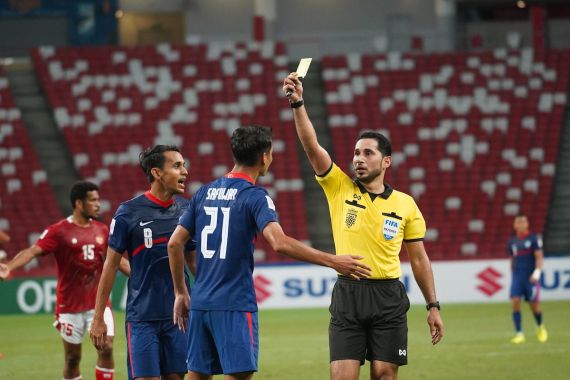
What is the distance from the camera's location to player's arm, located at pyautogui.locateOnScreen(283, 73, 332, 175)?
762 cm

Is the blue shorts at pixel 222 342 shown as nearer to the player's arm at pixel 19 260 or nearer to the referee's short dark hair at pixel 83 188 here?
the player's arm at pixel 19 260

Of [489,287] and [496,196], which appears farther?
[496,196]

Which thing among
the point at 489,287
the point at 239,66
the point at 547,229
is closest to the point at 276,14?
the point at 239,66

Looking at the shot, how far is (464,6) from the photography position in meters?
32.9

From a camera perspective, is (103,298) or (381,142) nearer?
(103,298)

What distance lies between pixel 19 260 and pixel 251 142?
4077 mm

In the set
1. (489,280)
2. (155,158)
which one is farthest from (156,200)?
(489,280)

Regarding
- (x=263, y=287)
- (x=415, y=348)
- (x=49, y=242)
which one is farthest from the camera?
(x=263, y=287)

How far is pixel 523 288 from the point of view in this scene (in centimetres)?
1692

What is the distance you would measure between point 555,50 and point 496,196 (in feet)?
17.5

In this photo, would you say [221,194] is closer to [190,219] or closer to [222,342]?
[190,219]

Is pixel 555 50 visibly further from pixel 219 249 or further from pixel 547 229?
pixel 219 249

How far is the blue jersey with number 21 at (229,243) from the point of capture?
23.6ft

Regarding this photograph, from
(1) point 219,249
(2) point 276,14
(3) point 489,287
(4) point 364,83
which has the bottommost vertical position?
(3) point 489,287
